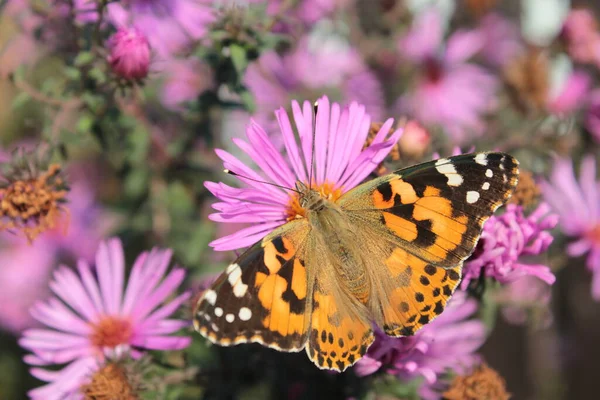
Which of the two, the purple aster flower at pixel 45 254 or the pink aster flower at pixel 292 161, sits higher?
the purple aster flower at pixel 45 254

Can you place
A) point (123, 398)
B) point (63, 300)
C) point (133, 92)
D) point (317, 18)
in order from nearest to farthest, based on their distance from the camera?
1. point (123, 398)
2. point (133, 92)
3. point (63, 300)
4. point (317, 18)

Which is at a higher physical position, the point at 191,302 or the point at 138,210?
the point at 138,210

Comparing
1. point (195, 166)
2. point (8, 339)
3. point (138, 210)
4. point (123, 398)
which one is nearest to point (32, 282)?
point (8, 339)

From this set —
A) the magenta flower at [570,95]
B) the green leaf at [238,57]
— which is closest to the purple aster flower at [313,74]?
the magenta flower at [570,95]

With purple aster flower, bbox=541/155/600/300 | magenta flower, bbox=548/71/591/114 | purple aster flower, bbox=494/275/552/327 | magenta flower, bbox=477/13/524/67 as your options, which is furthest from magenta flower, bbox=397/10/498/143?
purple aster flower, bbox=494/275/552/327

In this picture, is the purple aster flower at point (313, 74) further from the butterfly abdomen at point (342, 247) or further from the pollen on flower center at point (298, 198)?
the butterfly abdomen at point (342, 247)

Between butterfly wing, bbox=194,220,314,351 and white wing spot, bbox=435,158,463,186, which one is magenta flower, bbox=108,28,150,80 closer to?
butterfly wing, bbox=194,220,314,351

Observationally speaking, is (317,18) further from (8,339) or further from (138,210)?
(8,339)
